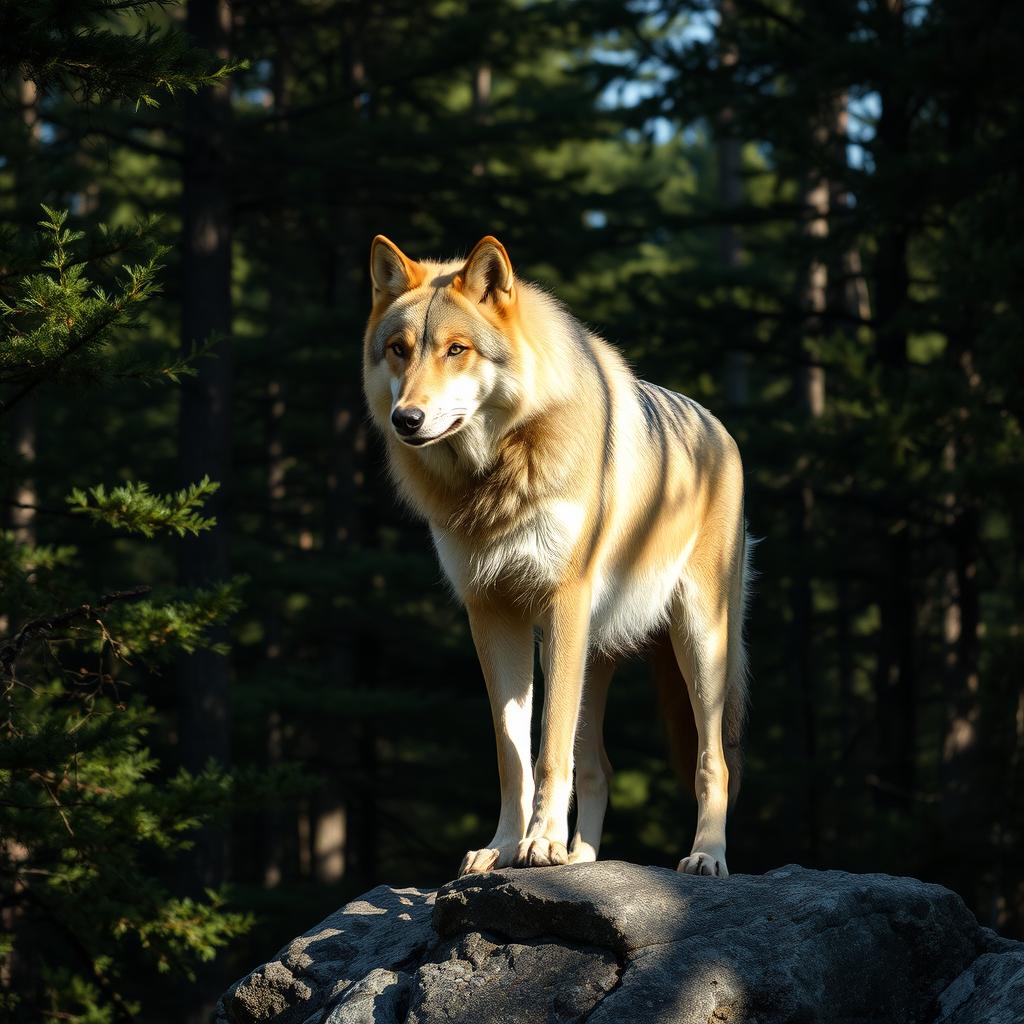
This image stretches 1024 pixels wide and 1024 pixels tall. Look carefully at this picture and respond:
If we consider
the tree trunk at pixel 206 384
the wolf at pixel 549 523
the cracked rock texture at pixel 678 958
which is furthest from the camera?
the tree trunk at pixel 206 384

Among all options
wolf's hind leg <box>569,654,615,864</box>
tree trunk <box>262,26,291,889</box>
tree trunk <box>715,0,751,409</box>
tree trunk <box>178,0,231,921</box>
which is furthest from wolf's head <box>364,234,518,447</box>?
tree trunk <box>715,0,751,409</box>

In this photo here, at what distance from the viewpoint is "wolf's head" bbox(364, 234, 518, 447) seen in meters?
5.18

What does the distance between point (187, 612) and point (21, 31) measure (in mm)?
2913

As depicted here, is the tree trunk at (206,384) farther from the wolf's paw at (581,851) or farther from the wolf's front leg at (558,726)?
the wolf's front leg at (558,726)

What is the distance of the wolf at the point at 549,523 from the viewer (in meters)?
5.29

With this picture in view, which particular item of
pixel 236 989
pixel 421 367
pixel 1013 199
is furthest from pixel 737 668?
pixel 1013 199

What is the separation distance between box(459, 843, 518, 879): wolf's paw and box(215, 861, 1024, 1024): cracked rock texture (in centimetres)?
16

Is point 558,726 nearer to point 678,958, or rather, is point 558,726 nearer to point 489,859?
point 489,859

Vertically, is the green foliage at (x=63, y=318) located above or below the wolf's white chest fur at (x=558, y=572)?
above

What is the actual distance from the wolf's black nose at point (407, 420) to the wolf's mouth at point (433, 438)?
5cm

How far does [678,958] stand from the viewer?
15.0ft

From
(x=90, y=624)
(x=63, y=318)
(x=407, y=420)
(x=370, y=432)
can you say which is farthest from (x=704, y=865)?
(x=370, y=432)

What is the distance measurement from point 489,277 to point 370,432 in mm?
11164

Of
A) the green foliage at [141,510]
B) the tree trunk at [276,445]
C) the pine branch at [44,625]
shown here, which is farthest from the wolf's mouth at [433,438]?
the tree trunk at [276,445]
